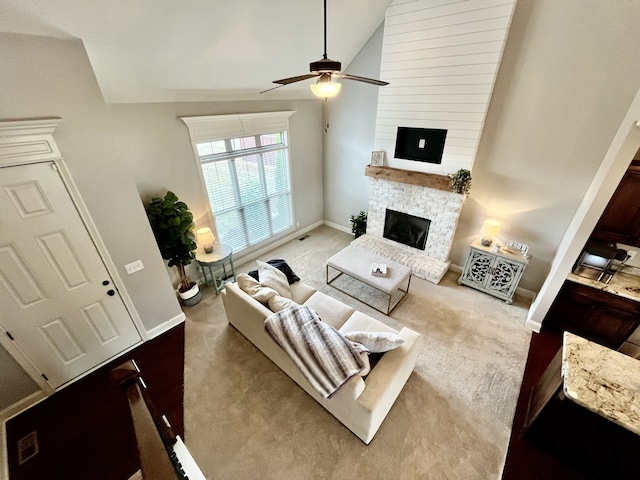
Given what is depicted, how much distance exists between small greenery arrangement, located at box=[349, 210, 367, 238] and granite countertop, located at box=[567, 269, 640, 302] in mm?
3115

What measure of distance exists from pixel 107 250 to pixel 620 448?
459 cm

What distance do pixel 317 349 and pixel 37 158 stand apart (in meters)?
2.71

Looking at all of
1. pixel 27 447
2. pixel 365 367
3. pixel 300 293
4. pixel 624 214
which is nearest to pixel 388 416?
pixel 365 367

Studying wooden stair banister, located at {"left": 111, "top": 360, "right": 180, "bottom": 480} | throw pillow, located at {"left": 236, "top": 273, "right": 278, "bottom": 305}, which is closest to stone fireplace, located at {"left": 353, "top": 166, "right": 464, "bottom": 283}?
throw pillow, located at {"left": 236, "top": 273, "right": 278, "bottom": 305}

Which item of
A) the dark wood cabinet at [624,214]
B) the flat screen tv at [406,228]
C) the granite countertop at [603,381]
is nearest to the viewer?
the granite countertop at [603,381]

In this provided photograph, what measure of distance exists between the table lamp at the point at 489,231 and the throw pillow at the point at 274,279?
2921 mm

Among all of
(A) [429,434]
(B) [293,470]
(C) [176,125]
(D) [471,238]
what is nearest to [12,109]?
(C) [176,125]

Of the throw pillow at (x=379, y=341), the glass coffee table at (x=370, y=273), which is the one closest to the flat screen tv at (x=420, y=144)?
the glass coffee table at (x=370, y=273)

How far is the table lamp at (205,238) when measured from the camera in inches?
150

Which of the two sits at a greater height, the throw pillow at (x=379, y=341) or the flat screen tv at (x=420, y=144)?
the flat screen tv at (x=420, y=144)

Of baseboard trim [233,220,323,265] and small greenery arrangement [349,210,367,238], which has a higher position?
small greenery arrangement [349,210,367,238]

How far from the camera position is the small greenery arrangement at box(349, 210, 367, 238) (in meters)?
5.31

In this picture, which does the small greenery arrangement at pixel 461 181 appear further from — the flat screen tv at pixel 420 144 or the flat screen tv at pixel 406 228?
the flat screen tv at pixel 406 228

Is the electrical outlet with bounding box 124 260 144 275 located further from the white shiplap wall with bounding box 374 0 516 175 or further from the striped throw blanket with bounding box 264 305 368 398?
the white shiplap wall with bounding box 374 0 516 175
